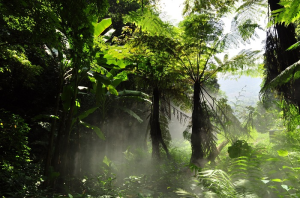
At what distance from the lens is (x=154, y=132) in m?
6.71

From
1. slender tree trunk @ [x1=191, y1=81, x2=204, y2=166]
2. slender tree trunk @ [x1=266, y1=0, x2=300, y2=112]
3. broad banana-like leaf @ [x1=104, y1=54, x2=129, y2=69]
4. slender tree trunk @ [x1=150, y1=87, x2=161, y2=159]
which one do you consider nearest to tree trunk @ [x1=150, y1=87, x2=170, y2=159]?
slender tree trunk @ [x1=150, y1=87, x2=161, y2=159]

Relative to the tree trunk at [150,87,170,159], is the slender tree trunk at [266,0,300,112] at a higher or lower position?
higher

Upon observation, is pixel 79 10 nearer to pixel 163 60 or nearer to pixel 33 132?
pixel 163 60

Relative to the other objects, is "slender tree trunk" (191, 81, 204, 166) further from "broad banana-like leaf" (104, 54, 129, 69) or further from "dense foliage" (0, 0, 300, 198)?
"broad banana-like leaf" (104, 54, 129, 69)

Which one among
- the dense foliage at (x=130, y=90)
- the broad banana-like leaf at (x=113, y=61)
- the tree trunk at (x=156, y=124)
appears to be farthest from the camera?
the tree trunk at (x=156, y=124)

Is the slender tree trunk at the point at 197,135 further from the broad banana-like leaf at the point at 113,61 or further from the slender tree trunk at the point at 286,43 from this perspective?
the broad banana-like leaf at the point at 113,61

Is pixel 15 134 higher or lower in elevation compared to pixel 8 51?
lower

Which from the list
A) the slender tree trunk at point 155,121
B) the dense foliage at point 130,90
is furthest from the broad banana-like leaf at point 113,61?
the slender tree trunk at point 155,121

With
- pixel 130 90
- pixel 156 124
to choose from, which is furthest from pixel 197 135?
pixel 130 90

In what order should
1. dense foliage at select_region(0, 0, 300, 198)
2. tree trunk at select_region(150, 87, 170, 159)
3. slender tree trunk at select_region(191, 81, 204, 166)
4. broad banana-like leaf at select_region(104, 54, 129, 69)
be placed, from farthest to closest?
tree trunk at select_region(150, 87, 170, 159), slender tree trunk at select_region(191, 81, 204, 166), broad banana-like leaf at select_region(104, 54, 129, 69), dense foliage at select_region(0, 0, 300, 198)

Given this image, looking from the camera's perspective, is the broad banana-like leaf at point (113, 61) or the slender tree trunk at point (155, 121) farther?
the slender tree trunk at point (155, 121)

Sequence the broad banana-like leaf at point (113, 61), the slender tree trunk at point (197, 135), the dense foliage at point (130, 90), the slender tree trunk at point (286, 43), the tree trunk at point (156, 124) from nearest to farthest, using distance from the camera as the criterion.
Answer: the dense foliage at point (130, 90)
the slender tree trunk at point (286, 43)
the broad banana-like leaf at point (113, 61)
the slender tree trunk at point (197, 135)
the tree trunk at point (156, 124)

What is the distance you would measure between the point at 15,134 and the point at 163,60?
3865 mm

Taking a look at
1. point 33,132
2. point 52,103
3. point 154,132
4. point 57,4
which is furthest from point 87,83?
point 57,4
